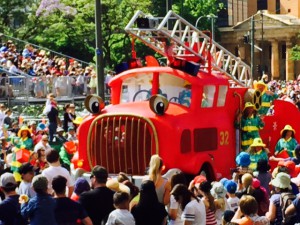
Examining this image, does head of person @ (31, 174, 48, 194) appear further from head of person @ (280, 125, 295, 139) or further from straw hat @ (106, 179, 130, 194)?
head of person @ (280, 125, 295, 139)

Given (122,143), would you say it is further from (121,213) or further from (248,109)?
(121,213)

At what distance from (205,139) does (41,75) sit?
20.1 meters

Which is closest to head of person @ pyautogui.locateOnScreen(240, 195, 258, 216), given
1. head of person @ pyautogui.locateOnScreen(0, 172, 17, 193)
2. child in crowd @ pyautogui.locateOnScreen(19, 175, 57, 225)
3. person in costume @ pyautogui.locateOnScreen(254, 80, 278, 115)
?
child in crowd @ pyautogui.locateOnScreen(19, 175, 57, 225)

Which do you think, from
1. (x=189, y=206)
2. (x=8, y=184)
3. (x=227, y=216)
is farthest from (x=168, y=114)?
(x=8, y=184)

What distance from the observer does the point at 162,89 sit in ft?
69.6

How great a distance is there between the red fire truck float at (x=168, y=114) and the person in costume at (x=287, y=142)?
107cm

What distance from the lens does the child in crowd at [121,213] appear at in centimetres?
1373

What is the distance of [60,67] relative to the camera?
42594 mm

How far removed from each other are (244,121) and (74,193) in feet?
25.4

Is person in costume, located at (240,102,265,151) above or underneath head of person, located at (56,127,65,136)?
above

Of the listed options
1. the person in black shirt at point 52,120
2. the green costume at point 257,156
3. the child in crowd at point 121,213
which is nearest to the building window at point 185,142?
the green costume at point 257,156

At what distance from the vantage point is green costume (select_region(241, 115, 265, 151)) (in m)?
22.5

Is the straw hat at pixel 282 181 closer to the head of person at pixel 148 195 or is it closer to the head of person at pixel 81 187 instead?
the head of person at pixel 148 195

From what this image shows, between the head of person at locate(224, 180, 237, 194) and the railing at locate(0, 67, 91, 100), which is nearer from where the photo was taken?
the head of person at locate(224, 180, 237, 194)
